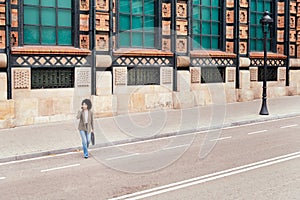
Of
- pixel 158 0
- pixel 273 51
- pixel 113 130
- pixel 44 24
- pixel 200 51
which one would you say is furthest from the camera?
pixel 273 51

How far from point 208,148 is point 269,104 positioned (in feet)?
37.1

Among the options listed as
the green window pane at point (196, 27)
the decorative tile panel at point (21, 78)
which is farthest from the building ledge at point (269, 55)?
the decorative tile panel at point (21, 78)

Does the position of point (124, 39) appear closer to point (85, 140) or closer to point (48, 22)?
point (48, 22)

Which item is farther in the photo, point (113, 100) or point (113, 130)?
point (113, 100)

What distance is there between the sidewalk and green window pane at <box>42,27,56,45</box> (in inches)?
131

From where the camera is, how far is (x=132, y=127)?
1495cm

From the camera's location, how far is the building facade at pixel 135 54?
15.3 meters

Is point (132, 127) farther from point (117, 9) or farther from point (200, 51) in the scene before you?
point (200, 51)

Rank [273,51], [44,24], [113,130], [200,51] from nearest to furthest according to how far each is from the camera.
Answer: [113,130] → [44,24] → [200,51] → [273,51]

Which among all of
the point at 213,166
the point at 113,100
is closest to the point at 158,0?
the point at 113,100

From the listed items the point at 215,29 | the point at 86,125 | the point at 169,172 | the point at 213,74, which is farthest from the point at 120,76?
the point at 169,172

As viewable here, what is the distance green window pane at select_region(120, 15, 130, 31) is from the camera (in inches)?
722

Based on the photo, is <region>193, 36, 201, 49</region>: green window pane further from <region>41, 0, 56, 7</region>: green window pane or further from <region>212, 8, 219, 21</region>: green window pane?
<region>41, 0, 56, 7</region>: green window pane

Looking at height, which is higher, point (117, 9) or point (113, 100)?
point (117, 9)
